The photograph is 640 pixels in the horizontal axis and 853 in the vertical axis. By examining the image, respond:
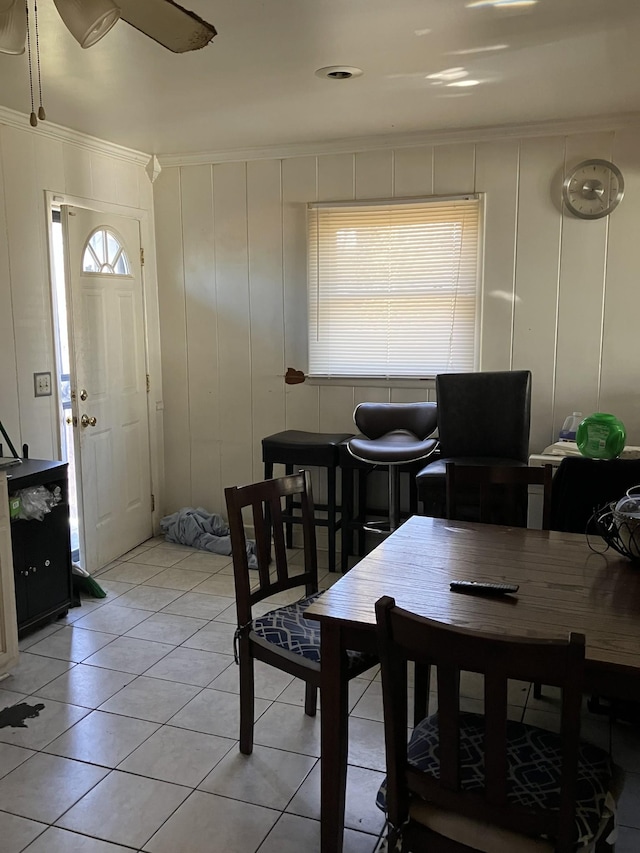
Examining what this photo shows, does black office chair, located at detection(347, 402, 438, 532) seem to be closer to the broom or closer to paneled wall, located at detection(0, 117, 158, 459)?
the broom

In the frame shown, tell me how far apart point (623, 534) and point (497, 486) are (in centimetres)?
69

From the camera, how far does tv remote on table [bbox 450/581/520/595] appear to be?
6.31ft

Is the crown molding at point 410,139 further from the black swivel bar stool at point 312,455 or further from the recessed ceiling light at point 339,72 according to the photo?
the black swivel bar stool at point 312,455

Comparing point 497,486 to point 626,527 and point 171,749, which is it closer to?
point 626,527

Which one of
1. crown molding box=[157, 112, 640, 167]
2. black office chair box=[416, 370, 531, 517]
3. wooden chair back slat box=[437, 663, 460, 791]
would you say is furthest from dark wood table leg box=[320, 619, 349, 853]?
crown molding box=[157, 112, 640, 167]

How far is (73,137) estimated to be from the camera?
4039 millimetres

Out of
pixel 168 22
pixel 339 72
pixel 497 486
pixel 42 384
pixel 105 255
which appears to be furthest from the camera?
pixel 105 255

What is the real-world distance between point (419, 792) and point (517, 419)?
100 inches

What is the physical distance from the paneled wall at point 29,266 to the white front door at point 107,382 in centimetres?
17

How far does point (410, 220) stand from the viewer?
4316 mm

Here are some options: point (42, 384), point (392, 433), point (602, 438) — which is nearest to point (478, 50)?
point (602, 438)

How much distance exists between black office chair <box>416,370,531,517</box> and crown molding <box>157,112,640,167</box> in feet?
4.45

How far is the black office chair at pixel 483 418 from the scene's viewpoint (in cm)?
379

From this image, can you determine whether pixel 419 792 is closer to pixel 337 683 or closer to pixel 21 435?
pixel 337 683
